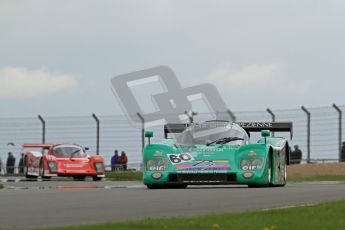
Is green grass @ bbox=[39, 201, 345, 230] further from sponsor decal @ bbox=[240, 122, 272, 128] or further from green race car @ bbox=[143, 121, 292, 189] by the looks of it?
sponsor decal @ bbox=[240, 122, 272, 128]

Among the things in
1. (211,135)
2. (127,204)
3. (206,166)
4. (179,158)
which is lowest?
(127,204)

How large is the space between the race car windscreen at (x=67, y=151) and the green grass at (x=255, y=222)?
901 inches

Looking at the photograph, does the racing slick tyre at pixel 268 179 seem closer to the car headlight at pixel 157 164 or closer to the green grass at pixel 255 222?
the car headlight at pixel 157 164

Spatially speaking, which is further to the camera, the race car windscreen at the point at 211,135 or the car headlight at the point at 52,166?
the car headlight at the point at 52,166

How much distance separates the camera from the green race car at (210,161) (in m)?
19.6

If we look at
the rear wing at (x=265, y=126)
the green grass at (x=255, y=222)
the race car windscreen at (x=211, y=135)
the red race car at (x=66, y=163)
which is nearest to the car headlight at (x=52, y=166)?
the red race car at (x=66, y=163)

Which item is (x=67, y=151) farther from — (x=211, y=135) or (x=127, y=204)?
(x=127, y=204)

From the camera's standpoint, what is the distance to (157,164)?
2000 cm

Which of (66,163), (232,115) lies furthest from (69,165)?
(232,115)

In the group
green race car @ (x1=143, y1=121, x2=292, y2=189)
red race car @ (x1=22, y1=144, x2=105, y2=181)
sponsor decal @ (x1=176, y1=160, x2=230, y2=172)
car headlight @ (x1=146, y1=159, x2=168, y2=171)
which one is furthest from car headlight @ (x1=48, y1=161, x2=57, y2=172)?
sponsor decal @ (x1=176, y1=160, x2=230, y2=172)

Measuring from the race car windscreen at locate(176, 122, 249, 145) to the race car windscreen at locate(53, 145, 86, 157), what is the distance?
13531 millimetres

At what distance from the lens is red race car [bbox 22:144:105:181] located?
110 feet

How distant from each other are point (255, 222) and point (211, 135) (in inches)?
409

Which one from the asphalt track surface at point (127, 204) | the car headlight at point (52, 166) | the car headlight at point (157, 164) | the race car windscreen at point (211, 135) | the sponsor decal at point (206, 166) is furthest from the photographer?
the car headlight at point (52, 166)
